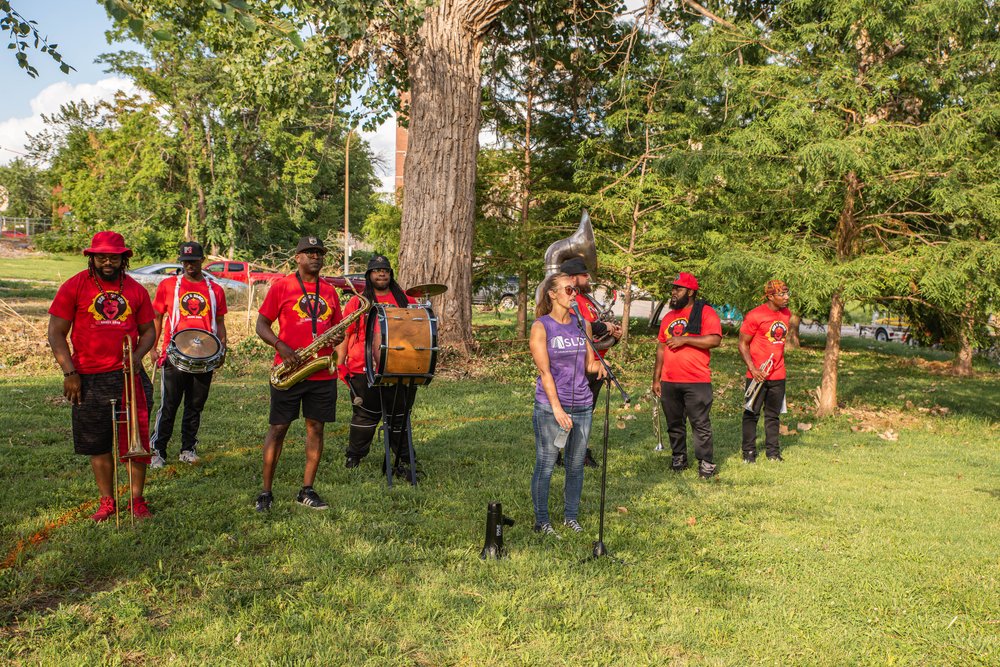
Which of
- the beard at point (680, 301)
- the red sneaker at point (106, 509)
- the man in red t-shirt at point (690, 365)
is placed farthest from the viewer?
the beard at point (680, 301)

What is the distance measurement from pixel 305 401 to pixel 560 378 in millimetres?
2007

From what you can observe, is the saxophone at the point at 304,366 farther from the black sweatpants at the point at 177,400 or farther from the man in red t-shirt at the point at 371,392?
the black sweatpants at the point at 177,400

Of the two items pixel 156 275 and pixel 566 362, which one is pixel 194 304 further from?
pixel 156 275

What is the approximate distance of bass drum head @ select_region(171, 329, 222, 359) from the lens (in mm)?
6895

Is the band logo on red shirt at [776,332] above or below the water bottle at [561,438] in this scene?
above

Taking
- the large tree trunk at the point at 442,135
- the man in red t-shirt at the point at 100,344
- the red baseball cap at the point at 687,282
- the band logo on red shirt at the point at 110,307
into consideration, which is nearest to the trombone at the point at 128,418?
the man in red t-shirt at the point at 100,344

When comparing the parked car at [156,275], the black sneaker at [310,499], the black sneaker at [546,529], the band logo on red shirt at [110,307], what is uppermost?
the parked car at [156,275]

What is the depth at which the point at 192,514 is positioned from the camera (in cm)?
576

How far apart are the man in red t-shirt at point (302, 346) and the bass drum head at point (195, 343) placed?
1271 millimetres

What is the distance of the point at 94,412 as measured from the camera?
Result: 5.39m

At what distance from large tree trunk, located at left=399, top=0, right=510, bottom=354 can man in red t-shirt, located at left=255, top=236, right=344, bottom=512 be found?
295 inches

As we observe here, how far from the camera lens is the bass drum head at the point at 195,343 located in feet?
22.6

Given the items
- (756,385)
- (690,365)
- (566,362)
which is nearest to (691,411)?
(690,365)

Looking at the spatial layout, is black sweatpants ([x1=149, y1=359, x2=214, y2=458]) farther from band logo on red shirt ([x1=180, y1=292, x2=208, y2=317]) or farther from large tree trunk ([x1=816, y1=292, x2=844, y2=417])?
large tree trunk ([x1=816, y1=292, x2=844, y2=417])
